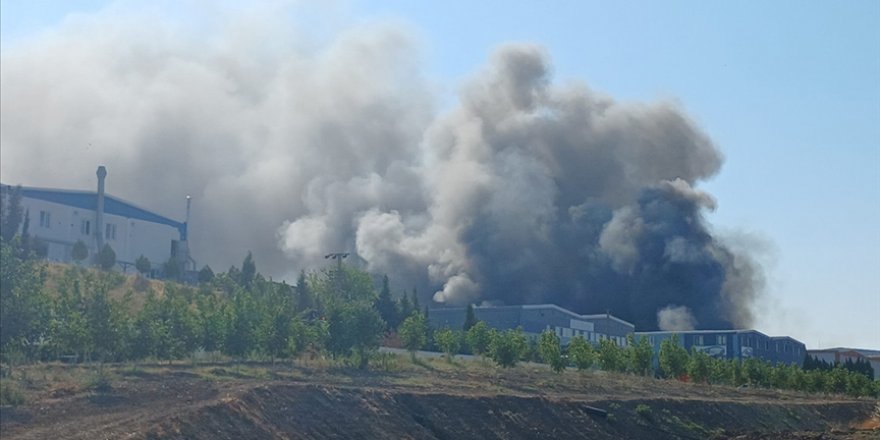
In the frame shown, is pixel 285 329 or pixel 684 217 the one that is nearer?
pixel 285 329

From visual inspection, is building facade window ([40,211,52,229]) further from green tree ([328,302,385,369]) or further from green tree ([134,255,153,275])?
green tree ([328,302,385,369])

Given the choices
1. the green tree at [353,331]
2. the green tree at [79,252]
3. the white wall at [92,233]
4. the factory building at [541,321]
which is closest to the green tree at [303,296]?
the green tree at [79,252]

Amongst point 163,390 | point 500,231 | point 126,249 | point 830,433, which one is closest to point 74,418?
point 163,390

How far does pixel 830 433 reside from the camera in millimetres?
47281

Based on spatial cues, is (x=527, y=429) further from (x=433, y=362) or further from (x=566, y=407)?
(x=433, y=362)

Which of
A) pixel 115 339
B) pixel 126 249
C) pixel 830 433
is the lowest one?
pixel 830 433

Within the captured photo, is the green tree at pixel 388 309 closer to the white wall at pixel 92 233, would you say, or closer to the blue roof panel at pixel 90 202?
the white wall at pixel 92 233

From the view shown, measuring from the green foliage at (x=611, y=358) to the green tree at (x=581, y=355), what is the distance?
58 centimetres

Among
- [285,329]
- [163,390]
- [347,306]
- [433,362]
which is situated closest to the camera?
[163,390]

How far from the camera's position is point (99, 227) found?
80875 mm

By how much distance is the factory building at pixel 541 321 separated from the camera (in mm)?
84812

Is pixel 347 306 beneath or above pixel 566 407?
above

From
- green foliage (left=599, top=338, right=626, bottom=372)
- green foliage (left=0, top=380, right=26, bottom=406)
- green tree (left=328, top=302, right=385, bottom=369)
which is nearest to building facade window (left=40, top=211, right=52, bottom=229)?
green tree (left=328, top=302, right=385, bottom=369)

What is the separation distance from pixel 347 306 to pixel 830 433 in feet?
62.8
